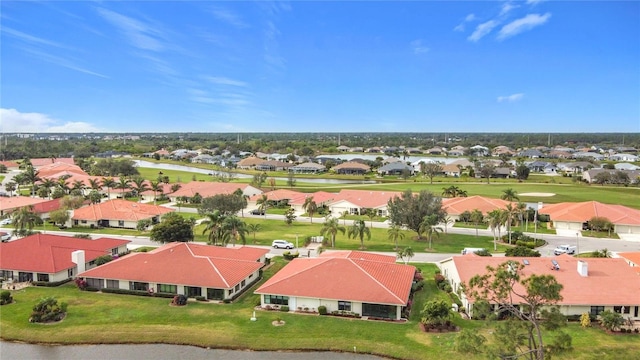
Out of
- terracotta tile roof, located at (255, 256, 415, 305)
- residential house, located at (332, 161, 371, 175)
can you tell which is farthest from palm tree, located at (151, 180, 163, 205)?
residential house, located at (332, 161, 371, 175)

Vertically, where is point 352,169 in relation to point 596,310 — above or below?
above

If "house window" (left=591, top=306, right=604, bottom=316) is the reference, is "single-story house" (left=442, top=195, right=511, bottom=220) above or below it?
above

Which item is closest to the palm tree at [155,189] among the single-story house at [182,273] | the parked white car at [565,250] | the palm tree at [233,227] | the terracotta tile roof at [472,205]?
the palm tree at [233,227]

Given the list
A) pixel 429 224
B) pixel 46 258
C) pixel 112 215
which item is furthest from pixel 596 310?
pixel 112 215

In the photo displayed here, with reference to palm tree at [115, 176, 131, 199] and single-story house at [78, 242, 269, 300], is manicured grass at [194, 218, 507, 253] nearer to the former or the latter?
single-story house at [78, 242, 269, 300]

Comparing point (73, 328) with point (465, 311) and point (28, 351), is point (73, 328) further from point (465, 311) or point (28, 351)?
point (465, 311)

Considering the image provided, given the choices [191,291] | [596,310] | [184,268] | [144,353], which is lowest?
[144,353]

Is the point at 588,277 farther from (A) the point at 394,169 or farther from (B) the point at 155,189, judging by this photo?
(A) the point at 394,169

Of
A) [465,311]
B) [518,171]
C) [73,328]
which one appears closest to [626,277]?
[465,311]
